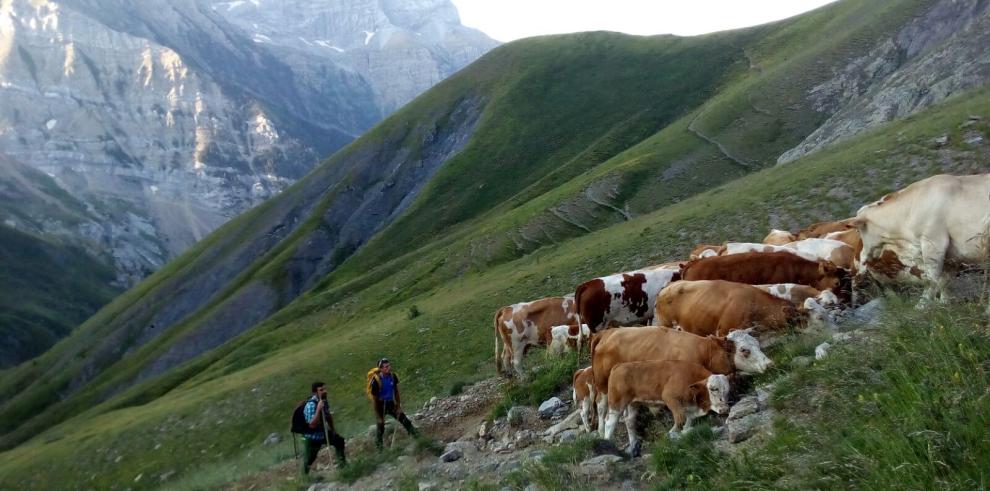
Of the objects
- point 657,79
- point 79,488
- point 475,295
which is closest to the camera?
point 79,488

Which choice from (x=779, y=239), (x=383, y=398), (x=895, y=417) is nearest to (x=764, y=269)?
(x=779, y=239)

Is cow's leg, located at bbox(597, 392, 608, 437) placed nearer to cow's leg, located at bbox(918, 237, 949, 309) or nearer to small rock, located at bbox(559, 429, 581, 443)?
small rock, located at bbox(559, 429, 581, 443)

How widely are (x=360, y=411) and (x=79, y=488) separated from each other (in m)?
18.1

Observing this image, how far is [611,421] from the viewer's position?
10.3 meters

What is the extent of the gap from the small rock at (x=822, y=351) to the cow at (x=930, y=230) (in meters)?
1.93

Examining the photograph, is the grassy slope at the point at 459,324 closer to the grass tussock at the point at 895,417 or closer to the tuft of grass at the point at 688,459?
the tuft of grass at the point at 688,459

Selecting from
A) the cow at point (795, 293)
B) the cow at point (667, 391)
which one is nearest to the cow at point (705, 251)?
the cow at point (795, 293)

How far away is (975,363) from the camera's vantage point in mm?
5496

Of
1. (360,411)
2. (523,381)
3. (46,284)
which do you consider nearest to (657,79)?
(360,411)

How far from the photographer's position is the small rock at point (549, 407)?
12836 millimetres

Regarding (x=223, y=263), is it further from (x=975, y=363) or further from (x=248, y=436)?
(x=975, y=363)

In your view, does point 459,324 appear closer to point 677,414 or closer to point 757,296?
point 757,296

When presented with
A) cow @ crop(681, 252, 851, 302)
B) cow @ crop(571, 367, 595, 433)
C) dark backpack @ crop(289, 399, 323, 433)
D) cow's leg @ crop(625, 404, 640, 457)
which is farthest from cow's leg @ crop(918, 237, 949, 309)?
dark backpack @ crop(289, 399, 323, 433)

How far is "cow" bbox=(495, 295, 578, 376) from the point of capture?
1911 centimetres
